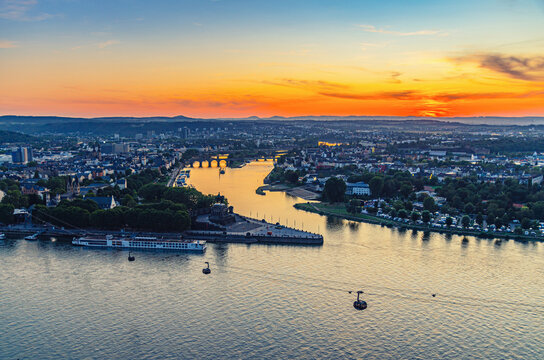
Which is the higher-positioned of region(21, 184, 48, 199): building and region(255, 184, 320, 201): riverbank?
region(21, 184, 48, 199): building

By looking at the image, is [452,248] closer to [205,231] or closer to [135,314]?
[205,231]

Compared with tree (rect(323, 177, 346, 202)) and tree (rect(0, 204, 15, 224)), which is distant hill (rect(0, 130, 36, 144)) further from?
tree (rect(323, 177, 346, 202))

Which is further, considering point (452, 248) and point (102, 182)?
point (102, 182)

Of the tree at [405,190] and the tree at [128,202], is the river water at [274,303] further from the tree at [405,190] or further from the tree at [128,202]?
the tree at [405,190]

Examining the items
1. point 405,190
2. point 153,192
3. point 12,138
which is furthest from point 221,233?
point 12,138

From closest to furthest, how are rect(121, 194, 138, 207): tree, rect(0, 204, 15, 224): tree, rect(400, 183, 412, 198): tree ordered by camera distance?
rect(0, 204, 15, 224): tree → rect(121, 194, 138, 207): tree → rect(400, 183, 412, 198): tree

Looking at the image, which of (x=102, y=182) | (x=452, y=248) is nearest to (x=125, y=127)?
(x=102, y=182)

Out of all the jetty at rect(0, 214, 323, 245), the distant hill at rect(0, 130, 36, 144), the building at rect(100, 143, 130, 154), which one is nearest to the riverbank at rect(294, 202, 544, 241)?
the jetty at rect(0, 214, 323, 245)

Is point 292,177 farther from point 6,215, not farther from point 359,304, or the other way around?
point 359,304
